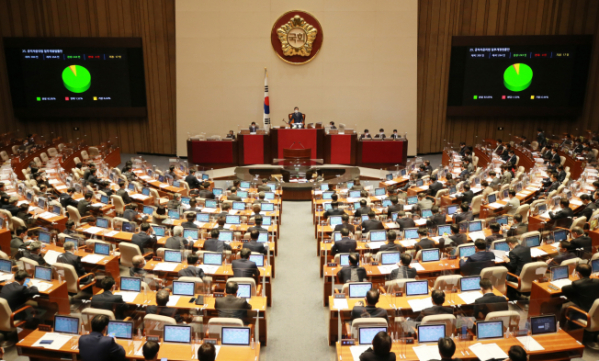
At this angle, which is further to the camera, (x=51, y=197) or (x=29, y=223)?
(x=51, y=197)

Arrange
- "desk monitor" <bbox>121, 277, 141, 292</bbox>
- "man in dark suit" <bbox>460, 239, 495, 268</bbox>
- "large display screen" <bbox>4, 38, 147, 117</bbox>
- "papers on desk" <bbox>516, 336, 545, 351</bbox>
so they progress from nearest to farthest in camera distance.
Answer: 1. "papers on desk" <bbox>516, 336, 545, 351</bbox>
2. "desk monitor" <bbox>121, 277, 141, 292</bbox>
3. "man in dark suit" <bbox>460, 239, 495, 268</bbox>
4. "large display screen" <bbox>4, 38, 147, 117</bbox>

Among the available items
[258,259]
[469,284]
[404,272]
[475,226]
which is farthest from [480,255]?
[258,259]

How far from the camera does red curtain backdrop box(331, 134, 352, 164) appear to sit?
1852cm

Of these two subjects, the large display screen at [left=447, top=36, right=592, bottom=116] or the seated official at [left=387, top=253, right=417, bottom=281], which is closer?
the seated official at [left=387, top=253, right=417, bottom=281]

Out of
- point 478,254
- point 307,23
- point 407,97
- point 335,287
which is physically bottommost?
point 335,287

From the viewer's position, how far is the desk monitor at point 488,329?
562 cm

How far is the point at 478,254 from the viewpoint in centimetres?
777

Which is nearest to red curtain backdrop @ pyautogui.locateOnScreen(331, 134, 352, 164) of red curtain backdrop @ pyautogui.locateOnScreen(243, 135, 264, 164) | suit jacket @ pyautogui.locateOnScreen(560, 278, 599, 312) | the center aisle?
red curtain backdrop @ pyautogui.locateOnScreen(243, 135, 264, 164)

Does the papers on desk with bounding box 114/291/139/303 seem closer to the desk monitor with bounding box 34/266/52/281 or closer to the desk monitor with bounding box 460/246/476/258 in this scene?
the desk monitor with bounding box 34/266/52/281

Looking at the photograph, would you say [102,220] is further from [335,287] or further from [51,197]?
[335,287]

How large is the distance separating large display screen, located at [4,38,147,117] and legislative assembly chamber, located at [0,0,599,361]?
0.09 metres

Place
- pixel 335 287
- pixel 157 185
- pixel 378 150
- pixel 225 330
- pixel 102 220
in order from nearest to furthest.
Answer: pixel 225 330, pixel 335 287, pixel 102 220, pixel 157 185, pixel 378 150

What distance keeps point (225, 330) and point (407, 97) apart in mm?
16961

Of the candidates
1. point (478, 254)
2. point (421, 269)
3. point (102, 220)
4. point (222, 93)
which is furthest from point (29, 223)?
point (222, 93)
